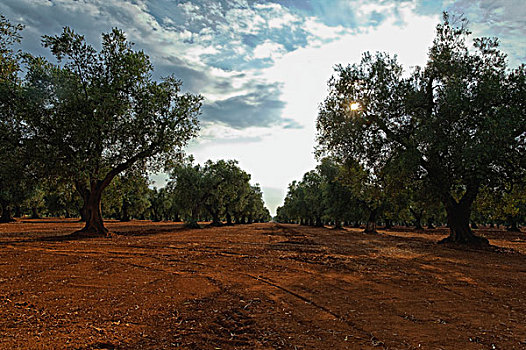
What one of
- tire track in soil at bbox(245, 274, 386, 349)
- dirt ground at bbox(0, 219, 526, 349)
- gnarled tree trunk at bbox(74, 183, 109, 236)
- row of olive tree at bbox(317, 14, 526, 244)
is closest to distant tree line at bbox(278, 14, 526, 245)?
row of olive tree at bbox(317, 14, 526, 244)

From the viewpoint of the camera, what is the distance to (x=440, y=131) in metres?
20.1

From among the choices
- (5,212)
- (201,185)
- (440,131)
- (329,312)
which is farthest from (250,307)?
(5,212)

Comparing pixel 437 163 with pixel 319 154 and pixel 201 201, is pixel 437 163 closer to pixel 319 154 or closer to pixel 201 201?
pixel 319 154

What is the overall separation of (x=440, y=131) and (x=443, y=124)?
2.41 feet

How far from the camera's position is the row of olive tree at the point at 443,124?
1855 centimetres

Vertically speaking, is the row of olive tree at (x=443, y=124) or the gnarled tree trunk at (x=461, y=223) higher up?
the row of olive tree at (x=443, y=124)

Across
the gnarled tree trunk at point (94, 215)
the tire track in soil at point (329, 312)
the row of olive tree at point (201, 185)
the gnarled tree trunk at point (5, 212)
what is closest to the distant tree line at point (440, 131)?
the tire track in soil at point (329, 312)

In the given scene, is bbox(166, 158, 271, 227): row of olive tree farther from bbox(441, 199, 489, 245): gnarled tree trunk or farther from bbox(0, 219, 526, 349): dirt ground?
bbox(0, 219, 526, 349): dirt ground

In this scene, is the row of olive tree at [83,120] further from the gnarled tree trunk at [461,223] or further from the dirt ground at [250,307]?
the gnarled tree trunk at [461,223]

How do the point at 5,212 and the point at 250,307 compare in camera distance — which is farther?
the point at 5,212

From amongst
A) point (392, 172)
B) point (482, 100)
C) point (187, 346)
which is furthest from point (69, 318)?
point (482, 100)

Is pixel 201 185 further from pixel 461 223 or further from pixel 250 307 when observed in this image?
pixel 250 307

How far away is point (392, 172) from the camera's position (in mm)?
21516

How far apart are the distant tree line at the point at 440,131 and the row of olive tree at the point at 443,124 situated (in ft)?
0.22
